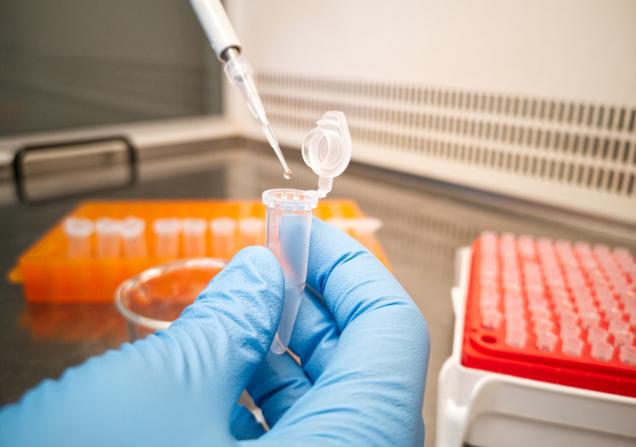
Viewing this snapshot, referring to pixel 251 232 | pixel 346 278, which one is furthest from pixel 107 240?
pixel 346 278

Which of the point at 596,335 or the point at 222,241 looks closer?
the point at 596,335

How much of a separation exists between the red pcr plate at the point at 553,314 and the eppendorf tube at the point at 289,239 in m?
0.22

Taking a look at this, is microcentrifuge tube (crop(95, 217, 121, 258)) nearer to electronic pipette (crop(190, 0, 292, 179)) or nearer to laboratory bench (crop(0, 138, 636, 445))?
laboratory bench (crop(0, 138, 636, 445))

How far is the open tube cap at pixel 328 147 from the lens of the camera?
0.53 m

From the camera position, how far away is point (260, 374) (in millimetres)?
564

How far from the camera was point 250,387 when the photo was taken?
57cm

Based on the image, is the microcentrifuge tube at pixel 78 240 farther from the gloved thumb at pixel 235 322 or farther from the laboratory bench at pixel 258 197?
the gloved thumb at pixel 235 322

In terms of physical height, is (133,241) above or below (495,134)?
below

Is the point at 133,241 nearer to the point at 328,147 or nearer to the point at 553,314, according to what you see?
the point at 328,147

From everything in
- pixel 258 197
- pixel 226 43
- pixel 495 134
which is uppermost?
pixel 226 43

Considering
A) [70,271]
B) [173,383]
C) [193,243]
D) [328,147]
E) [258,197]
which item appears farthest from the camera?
[258,197]

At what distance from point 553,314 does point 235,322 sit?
46 cm

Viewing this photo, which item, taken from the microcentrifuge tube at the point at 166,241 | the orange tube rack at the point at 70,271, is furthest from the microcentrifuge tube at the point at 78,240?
the microcentrifuge tube at the point at 166,241

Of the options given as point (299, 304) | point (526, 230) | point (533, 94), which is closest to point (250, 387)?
point (299, 304)
